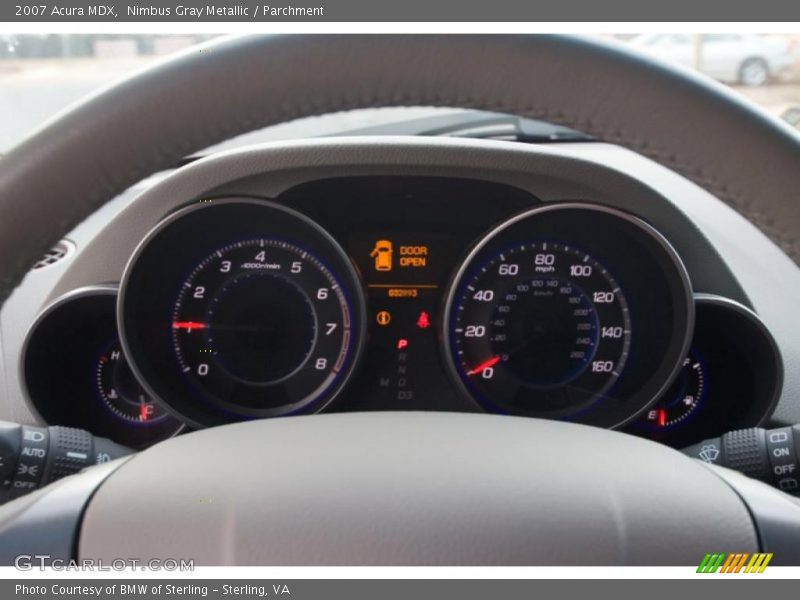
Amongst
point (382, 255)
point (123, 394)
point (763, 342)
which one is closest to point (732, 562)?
point (763, 342)

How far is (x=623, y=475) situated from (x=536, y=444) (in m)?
0.12

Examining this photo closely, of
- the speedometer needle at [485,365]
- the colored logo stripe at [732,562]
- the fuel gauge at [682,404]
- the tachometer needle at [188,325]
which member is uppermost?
the tachometer needle at [188,325]

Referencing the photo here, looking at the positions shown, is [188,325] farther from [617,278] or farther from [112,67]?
[617,278]

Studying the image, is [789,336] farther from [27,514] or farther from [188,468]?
[27,514]

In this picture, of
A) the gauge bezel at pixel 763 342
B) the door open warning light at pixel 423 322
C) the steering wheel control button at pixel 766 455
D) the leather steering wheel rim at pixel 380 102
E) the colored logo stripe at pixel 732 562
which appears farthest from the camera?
the door open warning light at pixel 423 322

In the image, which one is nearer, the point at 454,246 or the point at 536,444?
the point at 536,444

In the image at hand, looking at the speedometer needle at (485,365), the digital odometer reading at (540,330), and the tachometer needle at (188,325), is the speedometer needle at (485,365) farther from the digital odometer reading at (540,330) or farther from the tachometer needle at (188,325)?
the tachometer needle at (188,325)

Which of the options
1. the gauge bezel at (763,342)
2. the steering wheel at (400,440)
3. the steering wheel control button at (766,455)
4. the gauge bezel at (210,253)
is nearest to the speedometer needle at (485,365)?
the gauge bezel at (210,253)

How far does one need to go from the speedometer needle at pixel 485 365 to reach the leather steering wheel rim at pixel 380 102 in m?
1.57

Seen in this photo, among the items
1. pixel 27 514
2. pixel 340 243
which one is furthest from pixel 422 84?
pixel 340 243

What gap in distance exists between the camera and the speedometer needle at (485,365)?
8.34ft

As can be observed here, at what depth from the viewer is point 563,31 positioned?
958mm

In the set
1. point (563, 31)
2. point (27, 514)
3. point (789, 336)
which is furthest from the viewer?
point (789, 336)

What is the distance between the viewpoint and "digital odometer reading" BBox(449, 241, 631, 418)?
252 centimetres
